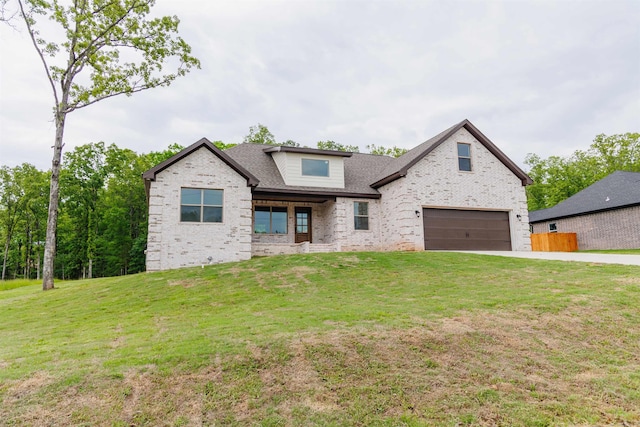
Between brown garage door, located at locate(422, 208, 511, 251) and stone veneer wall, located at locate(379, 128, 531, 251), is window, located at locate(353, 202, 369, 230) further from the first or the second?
brown garage door, located at locate(422, 208, 511, 251)

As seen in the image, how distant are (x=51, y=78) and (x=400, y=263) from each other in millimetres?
17115

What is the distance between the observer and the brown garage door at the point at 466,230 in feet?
55.2

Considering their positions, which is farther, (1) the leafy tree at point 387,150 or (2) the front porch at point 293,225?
(1) the leafy tree at point 387,150

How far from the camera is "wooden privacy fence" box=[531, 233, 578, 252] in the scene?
2355cm

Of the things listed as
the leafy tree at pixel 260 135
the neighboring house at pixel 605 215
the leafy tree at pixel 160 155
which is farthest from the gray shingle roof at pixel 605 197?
the leafy tree at pixel 160 155

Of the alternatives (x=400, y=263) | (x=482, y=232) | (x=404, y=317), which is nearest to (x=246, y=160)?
(x=400, y=263)

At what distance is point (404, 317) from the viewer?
246 inches

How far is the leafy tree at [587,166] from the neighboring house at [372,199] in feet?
93.6

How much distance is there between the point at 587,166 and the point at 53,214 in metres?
49.6

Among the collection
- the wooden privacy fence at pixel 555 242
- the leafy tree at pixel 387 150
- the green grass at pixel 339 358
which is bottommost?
the green grass at pixel 339 358

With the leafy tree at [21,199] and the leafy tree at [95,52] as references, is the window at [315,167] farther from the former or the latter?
the leafy tree at [21,199]

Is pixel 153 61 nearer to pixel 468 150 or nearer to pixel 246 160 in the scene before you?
pixel 246 160

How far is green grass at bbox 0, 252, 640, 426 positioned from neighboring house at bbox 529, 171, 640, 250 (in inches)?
640

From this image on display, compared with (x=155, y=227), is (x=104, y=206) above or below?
above
